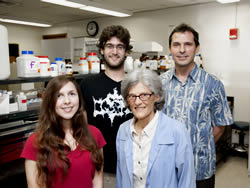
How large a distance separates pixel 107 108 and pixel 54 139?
542 millimetres

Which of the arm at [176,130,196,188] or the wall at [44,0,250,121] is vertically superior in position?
the wall at [44,0,250,121]

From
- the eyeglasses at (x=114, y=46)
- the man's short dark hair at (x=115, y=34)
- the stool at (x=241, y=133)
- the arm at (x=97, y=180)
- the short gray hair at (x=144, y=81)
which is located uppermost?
the man's short dark hair at (x=115, y=34)

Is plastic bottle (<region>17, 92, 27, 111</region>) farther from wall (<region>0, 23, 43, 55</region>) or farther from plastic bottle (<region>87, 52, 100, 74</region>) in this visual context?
wall (<region>0, 23, 43, 55</region>)

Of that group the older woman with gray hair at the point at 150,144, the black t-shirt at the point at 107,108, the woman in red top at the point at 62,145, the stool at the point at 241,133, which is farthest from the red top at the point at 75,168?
the stool at the point at 241,133

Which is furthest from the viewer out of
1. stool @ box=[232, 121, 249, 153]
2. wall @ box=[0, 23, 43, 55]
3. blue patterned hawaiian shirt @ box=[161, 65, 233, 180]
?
wall @ box=[0, 23, 43, 55]

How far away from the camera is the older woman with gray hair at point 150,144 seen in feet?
4.04

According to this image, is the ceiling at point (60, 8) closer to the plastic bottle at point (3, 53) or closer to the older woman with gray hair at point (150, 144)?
the plastic bottle at point (3, 53)

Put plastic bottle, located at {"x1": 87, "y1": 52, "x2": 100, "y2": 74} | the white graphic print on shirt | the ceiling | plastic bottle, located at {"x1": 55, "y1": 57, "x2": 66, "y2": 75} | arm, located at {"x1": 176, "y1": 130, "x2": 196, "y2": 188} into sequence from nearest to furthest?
arm, located at {"x1": 176, "y1": 130, "x2": 196, "y2": 188} → the white graphic print on shirt → plastic bottle, located at {"x1": 55, "y1": 57, "x2": 66, "y2": 75} → plastic bottle, located at {"x1": 87, "y1": 52, "x2": 100, "y2": 74} → the ceiling

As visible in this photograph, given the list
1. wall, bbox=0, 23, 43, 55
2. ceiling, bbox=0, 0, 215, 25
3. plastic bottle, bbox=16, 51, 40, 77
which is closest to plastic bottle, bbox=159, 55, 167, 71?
ceiling, bbox=0, 0, 215, 25

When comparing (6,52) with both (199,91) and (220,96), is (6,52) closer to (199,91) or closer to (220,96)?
(199,91)

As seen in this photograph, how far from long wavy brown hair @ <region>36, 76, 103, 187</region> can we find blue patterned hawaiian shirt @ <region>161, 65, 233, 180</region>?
605 mm

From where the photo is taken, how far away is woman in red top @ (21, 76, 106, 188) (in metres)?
1.24

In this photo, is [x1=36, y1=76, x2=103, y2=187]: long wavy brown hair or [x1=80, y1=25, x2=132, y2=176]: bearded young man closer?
[x1=36, y1=76, x2=103, y2=187]: long wavy brown hair

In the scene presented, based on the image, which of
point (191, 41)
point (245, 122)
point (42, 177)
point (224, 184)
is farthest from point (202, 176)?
point (245, 122)
